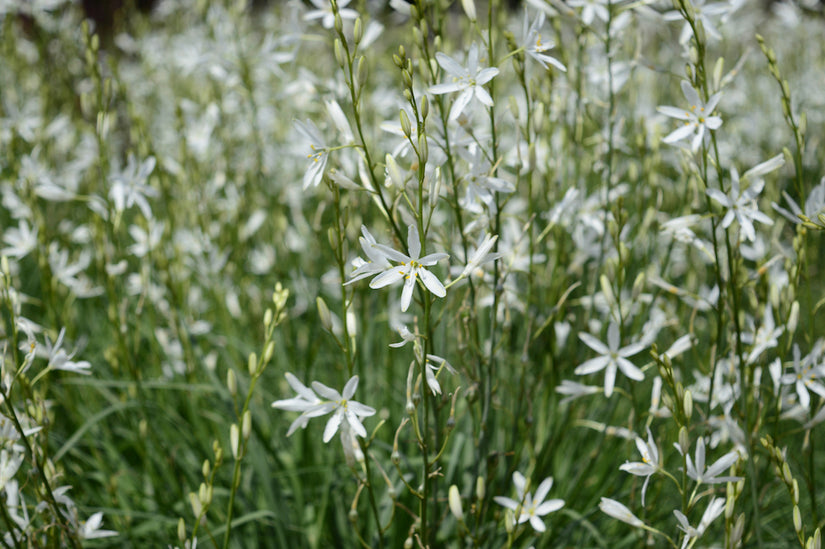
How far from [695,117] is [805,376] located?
3.01 feet

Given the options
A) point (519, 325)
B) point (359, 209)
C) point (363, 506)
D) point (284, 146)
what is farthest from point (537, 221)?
point (284, 146)

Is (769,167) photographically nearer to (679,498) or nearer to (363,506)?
(679,498)

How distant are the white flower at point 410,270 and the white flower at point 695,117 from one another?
32.0 inches

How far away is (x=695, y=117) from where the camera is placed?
177 centimetres

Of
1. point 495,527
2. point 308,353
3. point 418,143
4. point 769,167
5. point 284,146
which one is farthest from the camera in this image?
point 284,146

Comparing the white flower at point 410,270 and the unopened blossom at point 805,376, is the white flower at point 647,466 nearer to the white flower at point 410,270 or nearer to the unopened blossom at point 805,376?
the unopened blossom at point 805,376

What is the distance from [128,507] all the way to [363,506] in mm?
972

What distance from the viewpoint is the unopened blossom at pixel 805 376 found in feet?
6.22

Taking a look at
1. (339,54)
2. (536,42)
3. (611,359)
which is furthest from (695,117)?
(339,54)

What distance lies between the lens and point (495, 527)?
2088mm

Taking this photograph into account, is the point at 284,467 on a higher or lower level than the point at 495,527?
lower

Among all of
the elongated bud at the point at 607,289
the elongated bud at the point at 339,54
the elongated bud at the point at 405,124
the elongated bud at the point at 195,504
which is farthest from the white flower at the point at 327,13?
the elongated bud at the point at 195,504

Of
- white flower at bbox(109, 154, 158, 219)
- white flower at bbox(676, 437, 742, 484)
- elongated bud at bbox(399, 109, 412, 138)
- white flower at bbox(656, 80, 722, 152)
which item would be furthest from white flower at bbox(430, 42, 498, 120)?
white flower at bbox(109, 154, 158, 219)

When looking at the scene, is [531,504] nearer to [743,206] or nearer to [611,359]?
[611,359]
